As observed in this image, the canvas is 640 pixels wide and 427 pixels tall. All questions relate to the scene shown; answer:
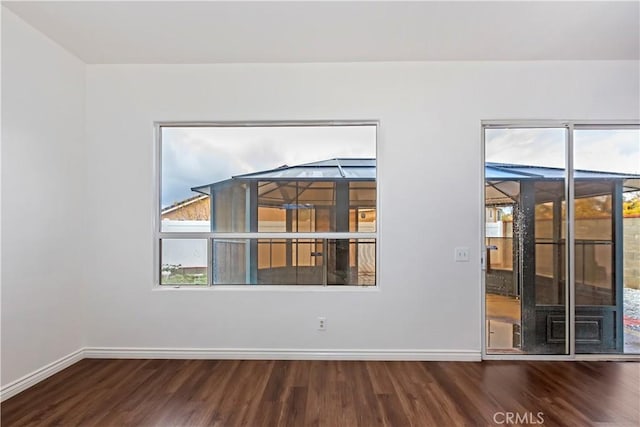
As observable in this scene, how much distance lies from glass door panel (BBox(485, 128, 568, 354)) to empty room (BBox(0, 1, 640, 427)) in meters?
0.02

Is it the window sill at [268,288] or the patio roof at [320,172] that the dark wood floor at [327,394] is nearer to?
the window sill at [268,288]

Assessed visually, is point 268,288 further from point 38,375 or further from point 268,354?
point 38,375

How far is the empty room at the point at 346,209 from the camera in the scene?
10.3 feet

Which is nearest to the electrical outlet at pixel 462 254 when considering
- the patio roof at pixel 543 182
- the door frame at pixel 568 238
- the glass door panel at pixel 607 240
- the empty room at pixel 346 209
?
the empty room at pixel 346 209

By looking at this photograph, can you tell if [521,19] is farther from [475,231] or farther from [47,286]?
[47,286]

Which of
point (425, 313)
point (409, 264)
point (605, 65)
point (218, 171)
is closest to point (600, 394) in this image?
point (425, 313)

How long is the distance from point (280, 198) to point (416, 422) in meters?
2.15

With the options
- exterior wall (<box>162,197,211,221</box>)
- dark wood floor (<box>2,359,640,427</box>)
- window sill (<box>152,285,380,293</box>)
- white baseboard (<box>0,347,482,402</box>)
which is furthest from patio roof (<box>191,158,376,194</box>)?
dark wood floor (<box>2,359,640,427</box>)

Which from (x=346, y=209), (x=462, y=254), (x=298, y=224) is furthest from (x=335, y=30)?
(x=462, y=254)

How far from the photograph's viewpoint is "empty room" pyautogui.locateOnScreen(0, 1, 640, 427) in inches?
123

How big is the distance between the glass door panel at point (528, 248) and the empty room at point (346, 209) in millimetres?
18

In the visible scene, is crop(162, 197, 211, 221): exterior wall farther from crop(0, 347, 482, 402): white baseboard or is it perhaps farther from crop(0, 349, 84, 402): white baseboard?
crop(0, 349, 84, 402): white baseboard

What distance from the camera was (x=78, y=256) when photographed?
10.4 feet

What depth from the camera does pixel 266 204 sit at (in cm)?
336
